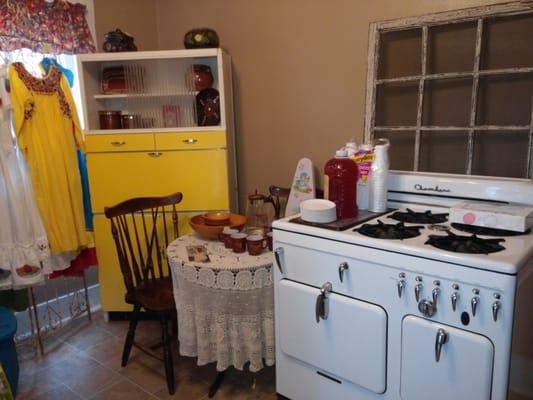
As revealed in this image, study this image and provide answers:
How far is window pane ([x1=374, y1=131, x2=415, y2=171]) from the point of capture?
83.1 inches

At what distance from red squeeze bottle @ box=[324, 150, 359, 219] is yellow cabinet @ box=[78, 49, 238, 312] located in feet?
3.38

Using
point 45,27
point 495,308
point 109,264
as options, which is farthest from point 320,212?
point 45,27

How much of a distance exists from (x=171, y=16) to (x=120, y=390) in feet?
8.40

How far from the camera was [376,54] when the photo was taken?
7.06 ft

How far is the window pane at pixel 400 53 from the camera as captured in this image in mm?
2055

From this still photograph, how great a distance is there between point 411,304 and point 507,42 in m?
1.29

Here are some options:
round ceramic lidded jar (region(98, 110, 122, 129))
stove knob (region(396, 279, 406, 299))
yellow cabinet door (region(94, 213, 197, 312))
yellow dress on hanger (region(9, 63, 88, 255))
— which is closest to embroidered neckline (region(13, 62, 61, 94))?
yellow dress on hanger (region(9, 63, 88, 255))

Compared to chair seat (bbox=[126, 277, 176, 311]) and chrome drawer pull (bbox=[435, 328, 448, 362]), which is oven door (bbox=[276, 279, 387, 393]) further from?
chair seat (bbox=[126, 277, 176, 311])

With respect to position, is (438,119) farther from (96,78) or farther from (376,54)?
(96,78)

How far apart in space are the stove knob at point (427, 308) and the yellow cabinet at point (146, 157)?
1.56 m

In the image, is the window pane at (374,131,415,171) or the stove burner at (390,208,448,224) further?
the window pane at (374,131,415,171)

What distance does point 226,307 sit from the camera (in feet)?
5.81

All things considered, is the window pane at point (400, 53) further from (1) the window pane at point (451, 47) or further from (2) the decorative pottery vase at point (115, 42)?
(2) the decorative pottery vase at point (115, 42)

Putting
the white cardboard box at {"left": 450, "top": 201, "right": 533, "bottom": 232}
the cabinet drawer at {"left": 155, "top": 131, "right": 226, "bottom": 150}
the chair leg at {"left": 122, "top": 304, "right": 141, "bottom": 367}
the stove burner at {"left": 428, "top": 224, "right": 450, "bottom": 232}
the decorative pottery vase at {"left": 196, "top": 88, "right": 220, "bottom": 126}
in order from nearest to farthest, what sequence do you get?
1. the white cardboard box at {"left": 450, "top": 201, "right": 533, "bottom": 232}
2. the stove burner at {"left": 428, "top": 224, "right": 450, "bottom": 232}
3. the chair leg at {"left": 122, "top": 304, "right": 141, "bottom": 367}
4. the cabinet drawer at {"left": 155, "top": 131, "right": 226, "bottom": 150}
5. the decorative pottery vase at {"left": 196, "top": 88, "right": 220, "bottom": 126}
